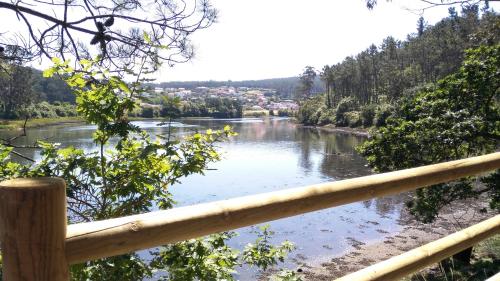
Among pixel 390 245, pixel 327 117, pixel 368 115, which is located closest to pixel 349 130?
pixel 368 115

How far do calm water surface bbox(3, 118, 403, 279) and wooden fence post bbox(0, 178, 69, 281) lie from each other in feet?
7.27

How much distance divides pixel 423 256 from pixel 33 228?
1163mm

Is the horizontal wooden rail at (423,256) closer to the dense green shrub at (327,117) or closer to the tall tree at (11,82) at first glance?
the tall tree at (11,82)

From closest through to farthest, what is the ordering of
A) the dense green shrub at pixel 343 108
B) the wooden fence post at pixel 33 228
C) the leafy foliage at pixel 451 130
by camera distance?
the wooden fence post at pixel 33 228, the leafy foliage at pixel 451 130, the dense green shrub at pixel 343 108

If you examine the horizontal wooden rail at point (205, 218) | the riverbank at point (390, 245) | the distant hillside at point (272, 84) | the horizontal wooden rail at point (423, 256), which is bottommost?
the riverbank at point (390, 245)

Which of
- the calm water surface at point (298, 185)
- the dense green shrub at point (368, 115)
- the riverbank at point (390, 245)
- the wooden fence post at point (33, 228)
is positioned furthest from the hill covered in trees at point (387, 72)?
the wooden fence post at point (33, 228)

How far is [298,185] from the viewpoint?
19688mm

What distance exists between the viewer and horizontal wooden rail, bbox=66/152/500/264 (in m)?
0.77

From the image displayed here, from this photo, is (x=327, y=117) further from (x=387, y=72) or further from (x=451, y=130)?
(x=451, y=130)

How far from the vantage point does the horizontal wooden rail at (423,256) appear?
1268 millimetres

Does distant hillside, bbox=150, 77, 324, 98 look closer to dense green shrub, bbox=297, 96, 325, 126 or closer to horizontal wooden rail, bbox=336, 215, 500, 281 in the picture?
dense green shrub, bbox=297, 96, 325, 126

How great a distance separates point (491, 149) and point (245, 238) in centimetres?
673

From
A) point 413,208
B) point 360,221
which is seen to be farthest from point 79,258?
point 360,221

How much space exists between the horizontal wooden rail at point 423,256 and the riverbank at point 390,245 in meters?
7.79
